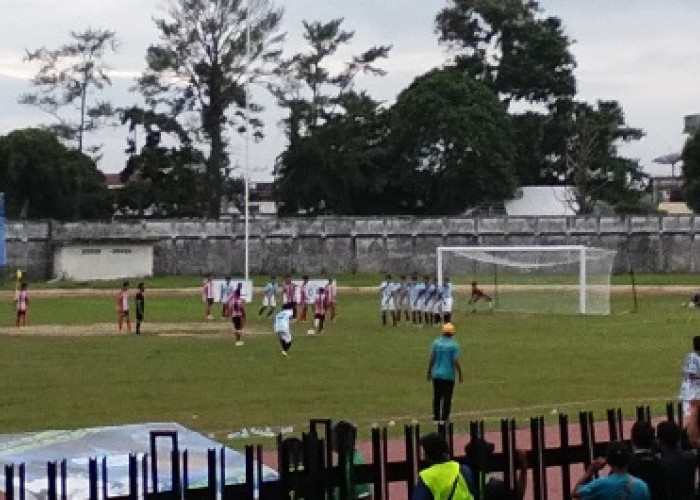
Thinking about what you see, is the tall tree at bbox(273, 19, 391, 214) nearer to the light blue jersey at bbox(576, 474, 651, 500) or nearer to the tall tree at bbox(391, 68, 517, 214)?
the tall tree at bbox(391, 68, 517, 214)

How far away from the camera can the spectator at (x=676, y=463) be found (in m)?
10.7

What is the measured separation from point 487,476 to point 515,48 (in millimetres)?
86702

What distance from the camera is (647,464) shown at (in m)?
10.3

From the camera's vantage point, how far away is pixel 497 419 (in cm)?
2139

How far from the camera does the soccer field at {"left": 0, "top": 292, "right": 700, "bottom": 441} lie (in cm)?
2277

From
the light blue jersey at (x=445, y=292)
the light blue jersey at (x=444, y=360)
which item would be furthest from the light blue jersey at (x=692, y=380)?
the light blue jersey at (x=445, y=292)

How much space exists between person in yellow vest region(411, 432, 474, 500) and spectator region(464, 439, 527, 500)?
0.60 m

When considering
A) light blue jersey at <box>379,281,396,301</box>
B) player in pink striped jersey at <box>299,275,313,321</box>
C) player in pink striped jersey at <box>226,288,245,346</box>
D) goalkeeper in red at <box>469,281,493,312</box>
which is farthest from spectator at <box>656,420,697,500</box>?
goalkeeper in red at <box>469,281,493,312</box>

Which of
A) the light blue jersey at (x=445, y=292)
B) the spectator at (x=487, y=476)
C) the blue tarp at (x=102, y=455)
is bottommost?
the blue tarp at (x=102, y=455)

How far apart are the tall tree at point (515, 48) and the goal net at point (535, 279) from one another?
35.3 m

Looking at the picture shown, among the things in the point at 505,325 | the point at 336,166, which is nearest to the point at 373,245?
the point at 336,166

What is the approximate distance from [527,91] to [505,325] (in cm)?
5274

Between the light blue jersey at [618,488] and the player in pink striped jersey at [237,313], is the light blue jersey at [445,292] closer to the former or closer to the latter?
the player in pink striped jersey at [237,313]

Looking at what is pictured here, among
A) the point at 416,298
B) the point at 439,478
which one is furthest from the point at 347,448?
the point at 416,298
